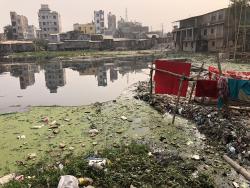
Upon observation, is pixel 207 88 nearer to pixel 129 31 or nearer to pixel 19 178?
pixel 19 178

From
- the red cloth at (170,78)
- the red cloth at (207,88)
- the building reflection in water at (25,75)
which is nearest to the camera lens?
the red cloth at (207,88)

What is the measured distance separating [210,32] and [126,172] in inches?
1540

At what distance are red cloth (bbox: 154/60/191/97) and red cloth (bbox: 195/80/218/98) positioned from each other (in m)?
0.95

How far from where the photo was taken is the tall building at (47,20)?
83.4 meters

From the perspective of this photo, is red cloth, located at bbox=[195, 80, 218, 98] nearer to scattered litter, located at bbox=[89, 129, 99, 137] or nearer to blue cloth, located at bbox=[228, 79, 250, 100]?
blue cloth, located at bbox=[228, 79, 250, 100]

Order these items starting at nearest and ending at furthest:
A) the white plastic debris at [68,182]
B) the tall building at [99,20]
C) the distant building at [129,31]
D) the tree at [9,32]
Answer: the white plastic debris at [68,182] < the tree at [9,32] < the distant building at [129,31] < the tall building at [99,20]

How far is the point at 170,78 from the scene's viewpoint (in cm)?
949

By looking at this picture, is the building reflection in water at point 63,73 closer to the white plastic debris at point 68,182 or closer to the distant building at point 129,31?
the white plastic debris at point 68,182

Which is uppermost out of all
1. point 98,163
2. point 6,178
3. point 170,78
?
point 170,78

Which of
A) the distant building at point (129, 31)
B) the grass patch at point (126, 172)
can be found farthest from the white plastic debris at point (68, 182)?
the distant building at point (129, 31)

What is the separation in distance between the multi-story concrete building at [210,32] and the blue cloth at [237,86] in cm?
2395

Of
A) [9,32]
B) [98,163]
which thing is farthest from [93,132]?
[9,32]

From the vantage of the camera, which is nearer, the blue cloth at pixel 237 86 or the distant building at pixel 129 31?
the blue cloth at pixel 237 86

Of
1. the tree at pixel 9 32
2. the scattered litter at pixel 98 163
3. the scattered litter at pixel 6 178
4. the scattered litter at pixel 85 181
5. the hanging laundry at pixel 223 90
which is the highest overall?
the tree at pixel 9 32
